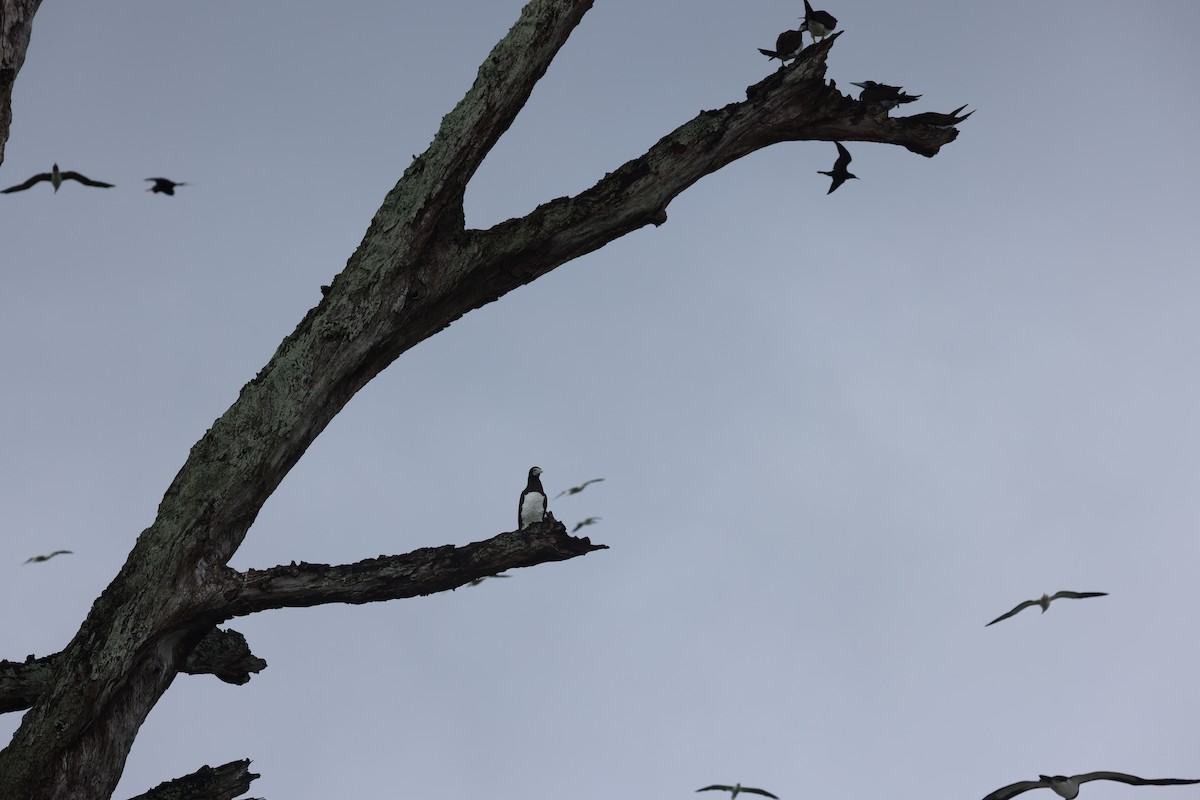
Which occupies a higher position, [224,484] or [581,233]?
[581,233]

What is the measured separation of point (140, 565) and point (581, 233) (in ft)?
12.4

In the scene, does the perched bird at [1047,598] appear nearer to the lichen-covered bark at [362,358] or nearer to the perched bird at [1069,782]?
the perched bird at [1069,782]

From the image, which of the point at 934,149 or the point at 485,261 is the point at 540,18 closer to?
the point at 485,261

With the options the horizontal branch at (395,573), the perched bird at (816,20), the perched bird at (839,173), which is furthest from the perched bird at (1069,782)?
the perched bird at (816,20)

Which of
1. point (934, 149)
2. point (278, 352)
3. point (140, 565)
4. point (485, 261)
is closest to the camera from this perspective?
point (140, 565)

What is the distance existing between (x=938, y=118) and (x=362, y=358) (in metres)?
5.07

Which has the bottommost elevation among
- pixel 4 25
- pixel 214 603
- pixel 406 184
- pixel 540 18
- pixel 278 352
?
pixel 214 603

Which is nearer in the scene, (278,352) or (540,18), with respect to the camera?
(278,352)

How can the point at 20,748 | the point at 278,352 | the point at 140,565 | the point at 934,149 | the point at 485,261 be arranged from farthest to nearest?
the point at 934,149
the point at 485,261
the point at 278,352
the point at 140,565
the point at 20,748

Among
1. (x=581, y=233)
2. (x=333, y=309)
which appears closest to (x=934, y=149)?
(x=581, y=233)

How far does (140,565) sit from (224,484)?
692 millimetres

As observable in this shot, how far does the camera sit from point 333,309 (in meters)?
7.37

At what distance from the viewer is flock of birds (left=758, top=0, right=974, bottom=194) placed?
28.8 ft

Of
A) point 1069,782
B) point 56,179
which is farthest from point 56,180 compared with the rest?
point 1069,782
